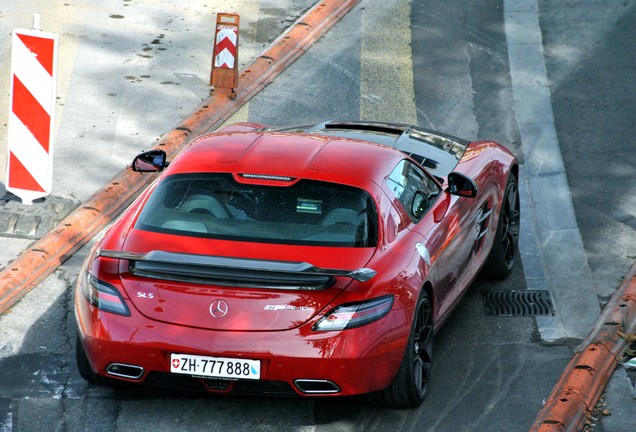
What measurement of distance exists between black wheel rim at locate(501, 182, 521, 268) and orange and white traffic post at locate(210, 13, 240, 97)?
14.8 ft

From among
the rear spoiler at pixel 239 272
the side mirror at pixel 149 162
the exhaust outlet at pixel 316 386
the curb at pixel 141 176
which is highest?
the rear spoiler at pixel 239 272

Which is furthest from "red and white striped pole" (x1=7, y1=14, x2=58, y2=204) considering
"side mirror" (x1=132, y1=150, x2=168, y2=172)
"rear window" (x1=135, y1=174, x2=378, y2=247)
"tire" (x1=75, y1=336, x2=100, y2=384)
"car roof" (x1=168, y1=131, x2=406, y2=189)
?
"tire" (x1=75, y1=336, x2=100, y2=384)

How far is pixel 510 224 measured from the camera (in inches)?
389

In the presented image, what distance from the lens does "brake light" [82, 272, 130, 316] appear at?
6.63m

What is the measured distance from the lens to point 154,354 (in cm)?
652

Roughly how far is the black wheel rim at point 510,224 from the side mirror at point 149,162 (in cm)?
269

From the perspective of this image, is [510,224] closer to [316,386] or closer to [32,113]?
[316,386]

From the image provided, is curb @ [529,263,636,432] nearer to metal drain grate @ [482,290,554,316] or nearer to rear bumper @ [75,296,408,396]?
metal drain grate @ [482,290,554,316]

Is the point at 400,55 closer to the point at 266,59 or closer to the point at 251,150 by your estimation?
the point at 266,59

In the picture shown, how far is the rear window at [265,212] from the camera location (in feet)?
23.2

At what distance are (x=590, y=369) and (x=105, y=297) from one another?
303 cm

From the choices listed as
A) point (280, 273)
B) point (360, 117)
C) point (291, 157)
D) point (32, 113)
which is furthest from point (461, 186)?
point (360, 117)

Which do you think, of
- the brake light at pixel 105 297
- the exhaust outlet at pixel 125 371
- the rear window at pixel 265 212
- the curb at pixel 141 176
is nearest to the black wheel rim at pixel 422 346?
the rear window at pixel 265 212

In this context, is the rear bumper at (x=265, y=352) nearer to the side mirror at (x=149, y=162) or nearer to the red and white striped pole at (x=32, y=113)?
the side mirror at (x=149, y=162)
